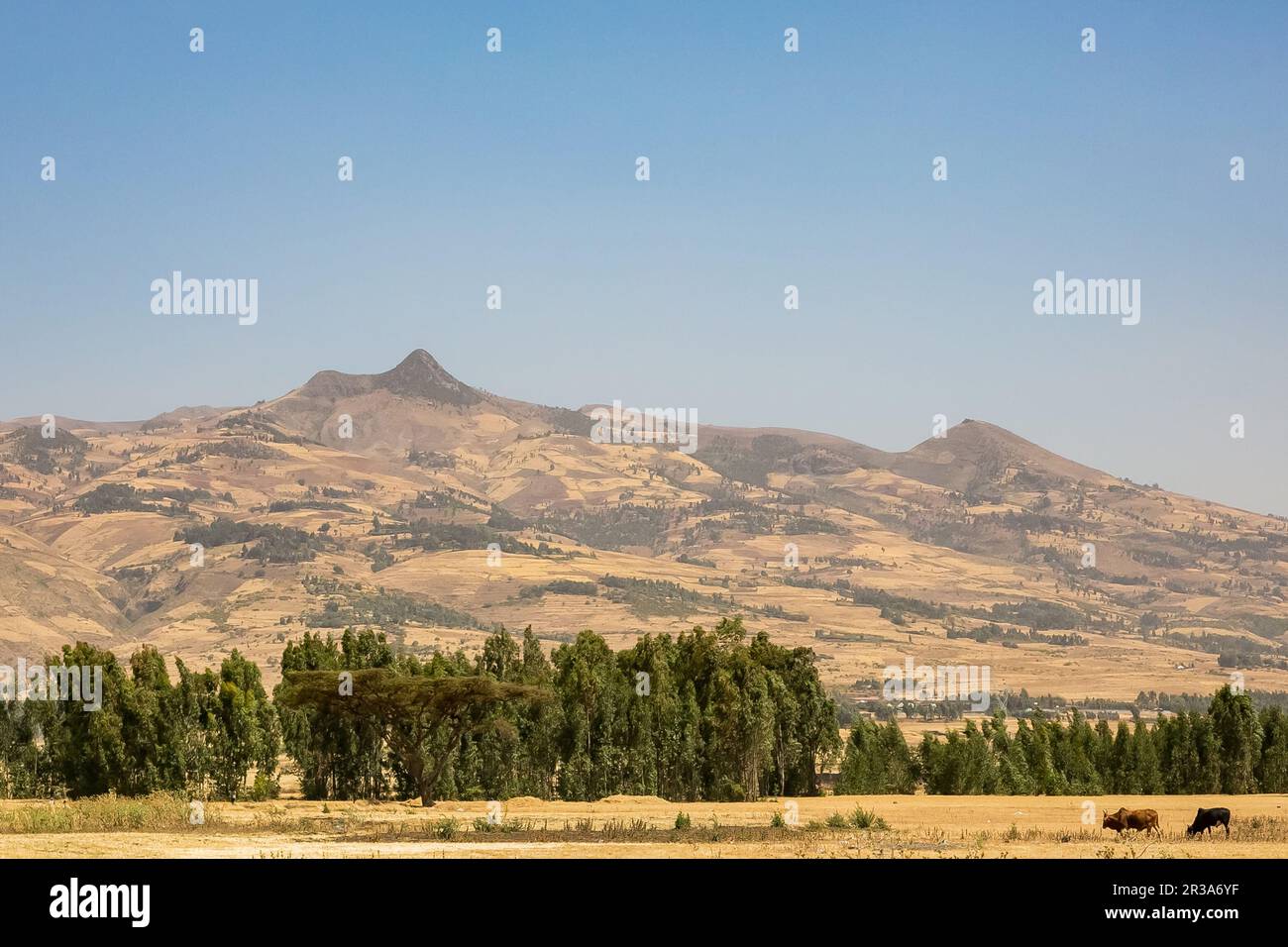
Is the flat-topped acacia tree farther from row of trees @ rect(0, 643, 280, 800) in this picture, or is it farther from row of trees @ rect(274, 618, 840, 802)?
row of trees @ rect(0, 643, 280, 800)

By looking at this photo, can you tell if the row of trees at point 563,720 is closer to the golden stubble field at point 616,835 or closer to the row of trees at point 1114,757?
the golden stubble field at point 616,835

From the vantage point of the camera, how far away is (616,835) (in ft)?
145

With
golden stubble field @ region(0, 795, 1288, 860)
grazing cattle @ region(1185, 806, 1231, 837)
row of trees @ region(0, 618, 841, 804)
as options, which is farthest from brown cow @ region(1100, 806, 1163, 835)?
row of trees @ region(0, 618, 841, 804)

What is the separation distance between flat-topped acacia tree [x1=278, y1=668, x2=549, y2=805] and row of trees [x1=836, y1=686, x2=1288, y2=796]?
1347 inches

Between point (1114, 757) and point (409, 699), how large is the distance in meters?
56.0

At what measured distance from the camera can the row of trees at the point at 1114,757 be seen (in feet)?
297

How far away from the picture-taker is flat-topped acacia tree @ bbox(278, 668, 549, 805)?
200ft

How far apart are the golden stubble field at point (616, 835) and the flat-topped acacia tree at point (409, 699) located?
10.4 ft

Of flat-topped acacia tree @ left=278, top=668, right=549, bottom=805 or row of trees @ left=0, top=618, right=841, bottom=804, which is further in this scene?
row of trees @ left=0, top=618, right=841, bottom=804

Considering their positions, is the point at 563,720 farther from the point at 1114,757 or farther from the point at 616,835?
the point at 1114,757

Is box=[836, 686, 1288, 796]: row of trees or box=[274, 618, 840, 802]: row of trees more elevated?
box=[274, 618, 840, 802]: row of trees
